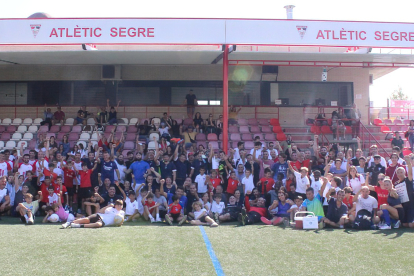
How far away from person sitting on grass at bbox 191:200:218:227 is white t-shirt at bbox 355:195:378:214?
3.35 m

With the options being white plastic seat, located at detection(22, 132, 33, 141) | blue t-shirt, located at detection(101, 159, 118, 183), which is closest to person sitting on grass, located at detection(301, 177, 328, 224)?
blue t-shirt, located at detection(101, 159, 118, 183)

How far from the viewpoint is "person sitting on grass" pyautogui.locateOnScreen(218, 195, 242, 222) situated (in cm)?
1066

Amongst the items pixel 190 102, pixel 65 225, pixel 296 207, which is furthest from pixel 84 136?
pixel 296 207

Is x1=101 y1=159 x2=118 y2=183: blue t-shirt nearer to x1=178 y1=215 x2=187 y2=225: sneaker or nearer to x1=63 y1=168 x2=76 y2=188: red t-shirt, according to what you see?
x1=63 y1=168 x2=76 y2=188: red t-shirt

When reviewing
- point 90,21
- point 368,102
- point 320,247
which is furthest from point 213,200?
point 368,102

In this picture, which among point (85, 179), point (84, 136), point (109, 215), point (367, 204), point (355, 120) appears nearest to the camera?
point (367, 204)

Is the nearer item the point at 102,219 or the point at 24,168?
the point at 102,219

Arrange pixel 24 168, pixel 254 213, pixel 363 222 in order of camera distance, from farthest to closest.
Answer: pixel 24 168
pixel 254 213
pixel 363 222

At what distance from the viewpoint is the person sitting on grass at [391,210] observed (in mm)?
9578

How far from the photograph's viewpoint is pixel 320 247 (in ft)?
24.9

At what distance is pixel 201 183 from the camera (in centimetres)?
1198

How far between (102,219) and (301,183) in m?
5.03

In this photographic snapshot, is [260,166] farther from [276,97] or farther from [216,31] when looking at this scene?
[276,97]

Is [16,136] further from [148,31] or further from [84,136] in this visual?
[148,31]
